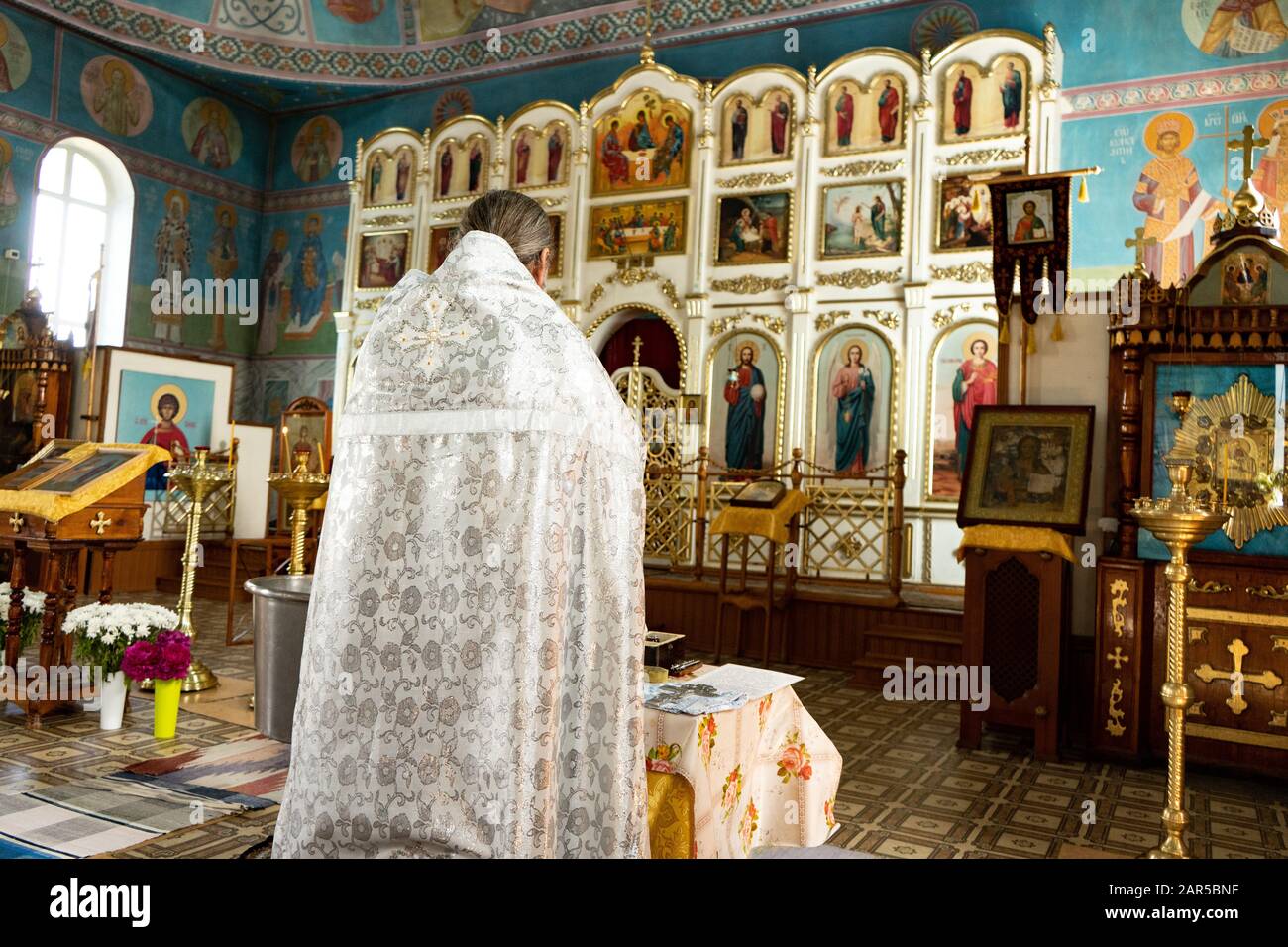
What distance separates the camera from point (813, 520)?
9734 millimetres

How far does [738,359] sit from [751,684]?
8328 millimetres

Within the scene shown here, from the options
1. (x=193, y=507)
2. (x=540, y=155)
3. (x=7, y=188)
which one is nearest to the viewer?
(x=193, y=507)

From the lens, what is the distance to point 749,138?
439 inches

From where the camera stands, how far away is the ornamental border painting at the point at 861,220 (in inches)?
407

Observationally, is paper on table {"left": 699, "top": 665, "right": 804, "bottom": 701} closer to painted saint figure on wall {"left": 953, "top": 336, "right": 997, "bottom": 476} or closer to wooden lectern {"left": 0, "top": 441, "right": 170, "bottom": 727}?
wooden lectern {"left": 0, "top": 441, "right": 170, "bottom": 727}

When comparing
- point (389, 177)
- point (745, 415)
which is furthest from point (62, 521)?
point (389, 177)

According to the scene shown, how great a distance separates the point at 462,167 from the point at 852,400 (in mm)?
6461

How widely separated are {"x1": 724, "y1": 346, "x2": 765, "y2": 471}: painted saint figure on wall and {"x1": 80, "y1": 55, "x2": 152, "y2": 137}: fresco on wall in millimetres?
9556

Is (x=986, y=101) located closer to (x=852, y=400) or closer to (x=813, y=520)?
(x=852, y=400)

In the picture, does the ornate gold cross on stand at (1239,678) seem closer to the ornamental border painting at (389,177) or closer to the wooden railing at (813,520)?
the wooden railing at (813,520)

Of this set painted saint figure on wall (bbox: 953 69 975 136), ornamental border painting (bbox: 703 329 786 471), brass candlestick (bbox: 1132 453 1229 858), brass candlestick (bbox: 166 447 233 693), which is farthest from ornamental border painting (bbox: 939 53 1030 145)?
brass candlestick (bbox: 166 447 233 693)

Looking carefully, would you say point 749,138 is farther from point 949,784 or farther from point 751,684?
point 751,684
